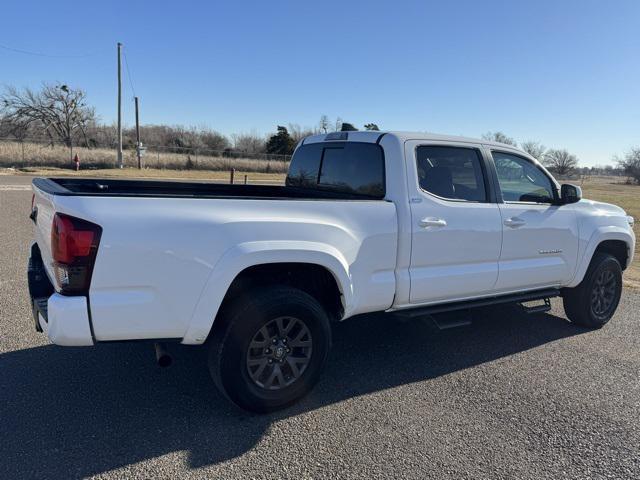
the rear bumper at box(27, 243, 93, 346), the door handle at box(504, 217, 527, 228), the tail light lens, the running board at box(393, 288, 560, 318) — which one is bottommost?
the running board at box(393, 288, 560, 318)

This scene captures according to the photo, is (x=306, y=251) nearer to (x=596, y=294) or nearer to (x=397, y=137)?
(x=397, y=137)

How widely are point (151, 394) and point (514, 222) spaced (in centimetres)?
339

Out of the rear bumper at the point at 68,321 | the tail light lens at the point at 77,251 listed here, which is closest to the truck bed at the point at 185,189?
the tail light lens at the point at 77,251

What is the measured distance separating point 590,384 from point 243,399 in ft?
9.43

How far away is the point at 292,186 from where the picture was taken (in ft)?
16.3

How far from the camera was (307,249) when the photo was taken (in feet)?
9.95

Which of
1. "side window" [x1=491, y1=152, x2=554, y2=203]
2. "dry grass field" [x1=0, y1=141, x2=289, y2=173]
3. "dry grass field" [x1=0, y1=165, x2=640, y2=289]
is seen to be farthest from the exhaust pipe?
"dry grass field" [x1=0, y1=141, x2=289, y2=173]

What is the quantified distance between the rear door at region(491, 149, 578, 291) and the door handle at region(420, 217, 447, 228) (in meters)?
0.79

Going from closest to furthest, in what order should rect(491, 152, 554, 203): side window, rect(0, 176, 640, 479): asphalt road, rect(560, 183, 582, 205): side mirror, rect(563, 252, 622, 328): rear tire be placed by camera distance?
rect(0, 176, 640, 479): asphalt road
rect(491, 152, 554, 203): side window
rect(560, 183, 582, 205): side mirror
rect(563, 252, 622, 328): rear tire

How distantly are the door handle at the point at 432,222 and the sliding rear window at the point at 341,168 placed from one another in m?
0.39

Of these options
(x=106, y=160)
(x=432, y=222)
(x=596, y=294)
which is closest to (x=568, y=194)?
(x=596, y=294)

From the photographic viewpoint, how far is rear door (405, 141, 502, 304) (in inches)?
143

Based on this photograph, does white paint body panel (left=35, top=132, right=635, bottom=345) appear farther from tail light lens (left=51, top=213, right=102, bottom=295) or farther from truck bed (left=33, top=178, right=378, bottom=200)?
truck bed (left=33, top=178, right=378, bottom=200)

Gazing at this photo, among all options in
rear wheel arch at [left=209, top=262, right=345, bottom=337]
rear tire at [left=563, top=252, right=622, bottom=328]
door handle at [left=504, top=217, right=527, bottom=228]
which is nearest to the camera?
rear wheel arch at [left=209, top=262, right=345, bottom=337]
